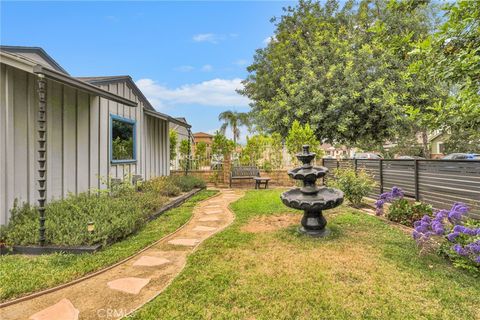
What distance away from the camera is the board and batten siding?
388cm

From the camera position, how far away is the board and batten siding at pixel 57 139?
12.7 feet

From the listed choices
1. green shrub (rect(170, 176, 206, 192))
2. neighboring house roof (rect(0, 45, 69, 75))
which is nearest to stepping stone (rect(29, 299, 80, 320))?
neighboring house roof (rect(0, 45, 69, 75))

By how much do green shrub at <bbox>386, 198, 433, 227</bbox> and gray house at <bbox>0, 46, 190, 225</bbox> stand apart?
6.26 metres

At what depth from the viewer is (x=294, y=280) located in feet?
9.20

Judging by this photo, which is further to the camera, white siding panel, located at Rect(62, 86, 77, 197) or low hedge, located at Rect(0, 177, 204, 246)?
white siding panel, located at Rect(62, 86, 77, 197)

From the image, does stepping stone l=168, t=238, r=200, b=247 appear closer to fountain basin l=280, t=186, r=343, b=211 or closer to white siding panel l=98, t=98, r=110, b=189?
fountain basin l=280, t=186, r=343, b=211

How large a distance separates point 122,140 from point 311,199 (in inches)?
229

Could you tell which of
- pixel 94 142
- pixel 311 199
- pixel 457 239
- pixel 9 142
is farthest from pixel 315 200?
pixel 94 142

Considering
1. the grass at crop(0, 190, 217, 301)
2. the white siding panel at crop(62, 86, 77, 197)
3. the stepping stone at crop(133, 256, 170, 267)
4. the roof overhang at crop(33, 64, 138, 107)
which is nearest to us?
the grass at crop(0, 190, 217, 301)

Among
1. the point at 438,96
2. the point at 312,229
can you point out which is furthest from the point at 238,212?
the point at 438,96

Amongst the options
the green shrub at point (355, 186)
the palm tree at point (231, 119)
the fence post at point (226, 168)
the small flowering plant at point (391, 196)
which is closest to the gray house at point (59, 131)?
the fence post at point (226, 168)

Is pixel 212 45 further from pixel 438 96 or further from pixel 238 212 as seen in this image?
pixel 438 96

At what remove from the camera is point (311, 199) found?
166 inches

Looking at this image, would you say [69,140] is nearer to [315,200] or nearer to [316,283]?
[315,200]
